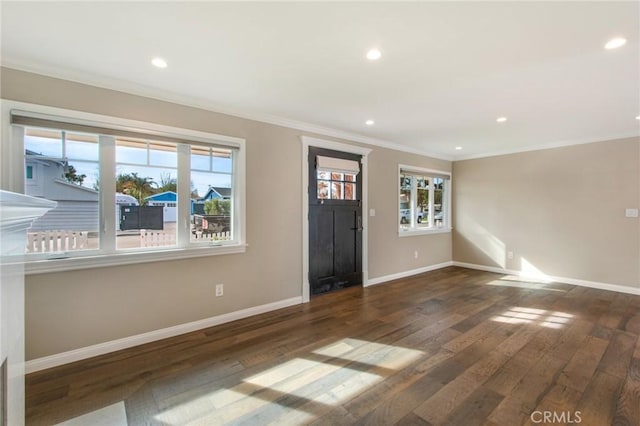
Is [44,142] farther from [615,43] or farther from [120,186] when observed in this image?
[615,43]

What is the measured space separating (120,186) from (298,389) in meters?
2.37

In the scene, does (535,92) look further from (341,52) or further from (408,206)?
(408,206)

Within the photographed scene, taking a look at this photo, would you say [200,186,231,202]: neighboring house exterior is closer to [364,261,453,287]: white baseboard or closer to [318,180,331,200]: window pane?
[318,180,331,200]: window pane

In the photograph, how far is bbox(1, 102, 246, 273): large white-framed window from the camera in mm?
2260

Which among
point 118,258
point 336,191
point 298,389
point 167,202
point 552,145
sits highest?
point 552,145

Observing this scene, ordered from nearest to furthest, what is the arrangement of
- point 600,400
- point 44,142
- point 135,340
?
point 600,400
point 44,142
point 135,340

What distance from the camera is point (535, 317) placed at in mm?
3283

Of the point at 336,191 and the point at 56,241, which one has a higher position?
the point at 336,191

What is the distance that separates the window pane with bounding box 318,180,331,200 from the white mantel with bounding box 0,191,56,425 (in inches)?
127

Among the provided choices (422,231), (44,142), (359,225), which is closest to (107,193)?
(44,142)

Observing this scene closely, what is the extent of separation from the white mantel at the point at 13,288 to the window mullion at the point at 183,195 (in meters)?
1.77

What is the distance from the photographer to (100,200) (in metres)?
2.53

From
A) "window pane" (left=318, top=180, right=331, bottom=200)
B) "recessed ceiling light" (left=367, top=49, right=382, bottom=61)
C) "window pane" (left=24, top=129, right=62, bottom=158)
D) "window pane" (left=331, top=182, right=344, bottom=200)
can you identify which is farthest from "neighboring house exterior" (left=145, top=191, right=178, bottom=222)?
"recessed ceiling light" (left=367, top=49, right=382, bottom=61)

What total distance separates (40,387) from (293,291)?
241 cm
